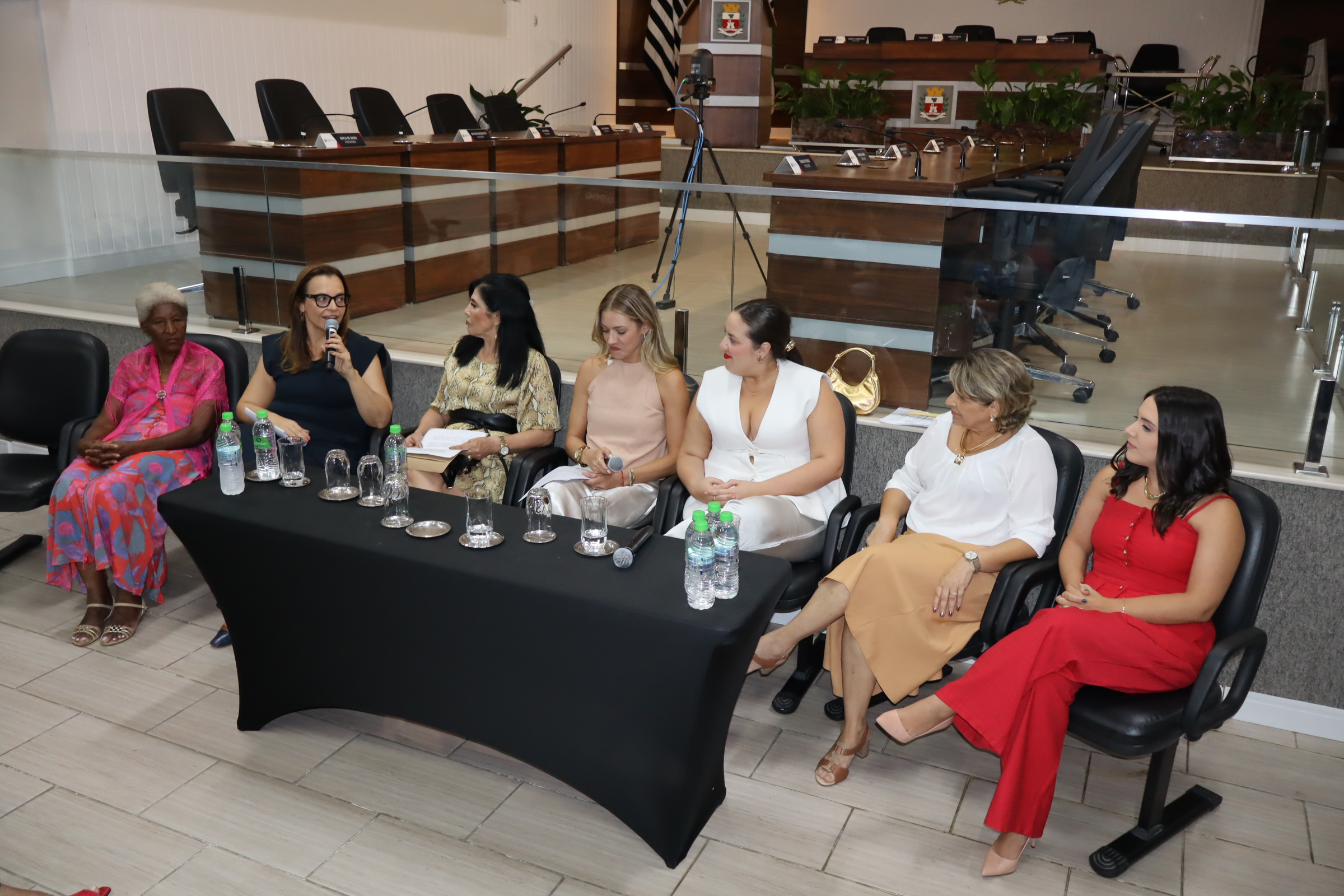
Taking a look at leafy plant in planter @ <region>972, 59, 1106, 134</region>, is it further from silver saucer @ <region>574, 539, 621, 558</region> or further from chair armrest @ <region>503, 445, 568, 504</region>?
silver saucer @ <region>574, 539, 621, 558</region>

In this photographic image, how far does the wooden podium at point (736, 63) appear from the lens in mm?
9766

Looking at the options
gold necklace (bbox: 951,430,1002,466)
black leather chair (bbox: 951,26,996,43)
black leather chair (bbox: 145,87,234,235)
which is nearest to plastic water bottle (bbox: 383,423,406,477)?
gold necklace (bbox: 951,430,1002,466)

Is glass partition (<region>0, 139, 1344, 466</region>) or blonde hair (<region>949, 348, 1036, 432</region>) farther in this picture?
glass partition (<region>0, 139, 1344, 466</region>)

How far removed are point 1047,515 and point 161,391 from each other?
306 cm

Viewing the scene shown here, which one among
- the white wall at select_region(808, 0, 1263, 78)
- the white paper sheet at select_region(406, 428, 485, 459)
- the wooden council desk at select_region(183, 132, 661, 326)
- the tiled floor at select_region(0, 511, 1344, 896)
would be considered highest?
the white wall at select_region(808, 0, 1263, 78)

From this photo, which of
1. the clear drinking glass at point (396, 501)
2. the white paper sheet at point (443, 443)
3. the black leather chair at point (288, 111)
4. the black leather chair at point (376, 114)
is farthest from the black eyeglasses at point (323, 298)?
the black leather chair at point (376, 114)

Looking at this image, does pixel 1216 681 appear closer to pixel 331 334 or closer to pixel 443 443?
pixel 443 443

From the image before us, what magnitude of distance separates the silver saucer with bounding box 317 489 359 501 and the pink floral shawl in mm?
1241

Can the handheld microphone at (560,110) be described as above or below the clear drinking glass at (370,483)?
above

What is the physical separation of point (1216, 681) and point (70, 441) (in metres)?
3.69

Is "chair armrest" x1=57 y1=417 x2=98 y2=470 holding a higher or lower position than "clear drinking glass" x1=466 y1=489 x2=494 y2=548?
lower

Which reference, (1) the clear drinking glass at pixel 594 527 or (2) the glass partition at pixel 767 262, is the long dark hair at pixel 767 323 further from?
(1) the clear drinking glass at pixel 594 527

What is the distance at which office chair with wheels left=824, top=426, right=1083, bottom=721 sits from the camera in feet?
8.52

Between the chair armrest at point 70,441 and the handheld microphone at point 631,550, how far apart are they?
2.34 m
